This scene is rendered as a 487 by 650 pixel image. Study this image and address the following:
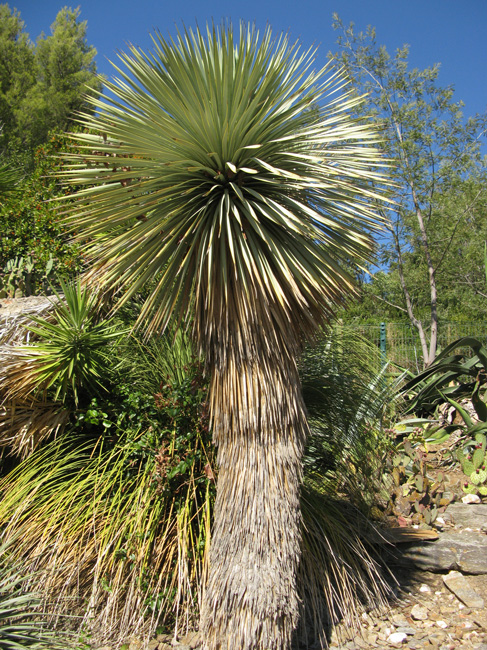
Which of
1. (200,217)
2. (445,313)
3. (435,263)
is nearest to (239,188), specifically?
(200,217)

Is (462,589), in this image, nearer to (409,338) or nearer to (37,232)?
(37,232)

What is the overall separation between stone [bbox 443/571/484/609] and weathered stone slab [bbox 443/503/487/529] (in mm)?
711

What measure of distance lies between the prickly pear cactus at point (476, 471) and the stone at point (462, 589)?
1453 millimetres

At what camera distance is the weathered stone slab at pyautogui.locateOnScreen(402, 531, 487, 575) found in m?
4.55

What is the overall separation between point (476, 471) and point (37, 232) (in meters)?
5.91

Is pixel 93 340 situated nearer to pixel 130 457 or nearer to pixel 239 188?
pixel 130 457

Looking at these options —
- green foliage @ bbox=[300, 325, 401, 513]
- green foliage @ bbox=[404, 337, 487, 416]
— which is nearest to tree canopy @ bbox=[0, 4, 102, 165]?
green foliage @ bbox=[404, 337, 487, 416]

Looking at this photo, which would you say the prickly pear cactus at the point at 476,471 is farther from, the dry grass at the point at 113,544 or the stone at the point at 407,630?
the dry grass at the point at 113,544

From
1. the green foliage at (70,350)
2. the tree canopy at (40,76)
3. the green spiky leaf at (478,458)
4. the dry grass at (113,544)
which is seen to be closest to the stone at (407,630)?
the dry grass at (113,544)

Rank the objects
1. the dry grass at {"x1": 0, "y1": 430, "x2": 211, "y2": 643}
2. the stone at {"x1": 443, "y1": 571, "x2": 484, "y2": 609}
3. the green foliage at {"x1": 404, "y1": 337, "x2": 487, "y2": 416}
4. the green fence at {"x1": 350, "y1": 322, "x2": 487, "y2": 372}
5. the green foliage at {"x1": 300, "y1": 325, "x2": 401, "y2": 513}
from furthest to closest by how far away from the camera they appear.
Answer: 1. the green fence at {"x1": 350, "y1": 322, "x2": 487, "y2": 372}
2. the green foliage at {"x1": 404, "y1": 337, "x2": 487, "y2": 416}
3. the green foliage at {"x1": 300, "y1": 325, "x2": 401, "y2": 513}
4. the stone at {"x1": 443, "y1": 571, "x2": 484, "y2": 609}
5. the dry grass at {"x1": 0, "y1": 430, "x2": 211, "y2": 643}

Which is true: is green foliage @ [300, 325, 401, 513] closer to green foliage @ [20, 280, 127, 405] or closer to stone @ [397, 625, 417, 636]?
stone @ [397, 625, 417, 636]

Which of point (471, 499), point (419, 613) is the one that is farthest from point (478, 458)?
point (419, 613)

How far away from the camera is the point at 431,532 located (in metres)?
4.80

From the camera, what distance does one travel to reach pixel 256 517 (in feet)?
9.86
